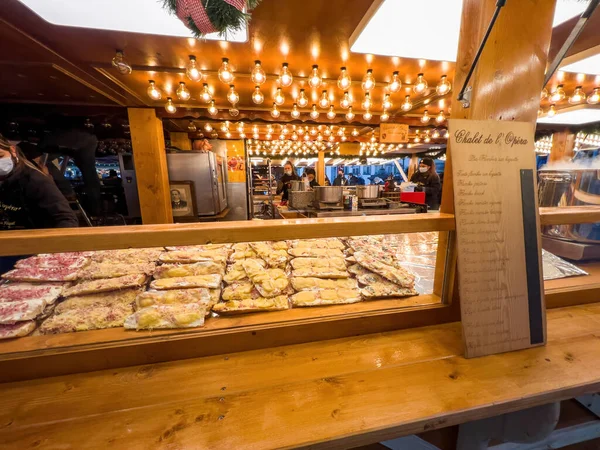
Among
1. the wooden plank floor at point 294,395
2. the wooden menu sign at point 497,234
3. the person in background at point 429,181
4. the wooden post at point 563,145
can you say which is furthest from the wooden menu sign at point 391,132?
the wooden post at point 563,145

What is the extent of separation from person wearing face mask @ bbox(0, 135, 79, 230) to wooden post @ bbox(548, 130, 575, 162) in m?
11.0

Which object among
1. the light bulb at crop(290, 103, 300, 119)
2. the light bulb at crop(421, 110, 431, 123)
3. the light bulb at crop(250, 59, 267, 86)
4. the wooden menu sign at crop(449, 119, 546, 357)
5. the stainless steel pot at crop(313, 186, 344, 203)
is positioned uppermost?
the light bulb at crop(290, 103, 300, 119)

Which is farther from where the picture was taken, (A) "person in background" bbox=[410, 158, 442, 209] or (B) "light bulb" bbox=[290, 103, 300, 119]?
(A) "person in background" bbox=[410, 158, 442, 209]

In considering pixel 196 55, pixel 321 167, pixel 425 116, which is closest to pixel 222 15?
pixel 196 55

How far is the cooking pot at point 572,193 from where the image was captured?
1.50 m

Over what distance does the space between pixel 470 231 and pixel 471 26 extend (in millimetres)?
917

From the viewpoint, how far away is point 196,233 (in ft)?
2.82

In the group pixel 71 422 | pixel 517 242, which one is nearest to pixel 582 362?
pixel 517 242

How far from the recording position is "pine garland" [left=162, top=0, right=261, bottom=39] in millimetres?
900

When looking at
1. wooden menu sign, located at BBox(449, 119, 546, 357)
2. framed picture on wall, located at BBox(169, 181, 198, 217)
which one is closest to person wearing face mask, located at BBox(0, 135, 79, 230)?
framed picture on wall, located at BBox(169, 181, 198, 217)

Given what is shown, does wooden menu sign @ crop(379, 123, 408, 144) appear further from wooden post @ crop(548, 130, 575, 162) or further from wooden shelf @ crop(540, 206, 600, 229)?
wooden post @ crop(548, 130, 575, 162)

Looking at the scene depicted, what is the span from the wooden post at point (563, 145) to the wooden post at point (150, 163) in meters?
10.5

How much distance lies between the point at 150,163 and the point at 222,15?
3852mm

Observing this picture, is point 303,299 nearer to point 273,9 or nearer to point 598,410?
point 598,410
